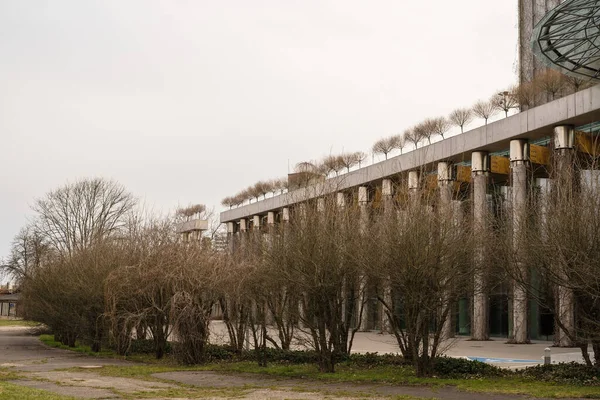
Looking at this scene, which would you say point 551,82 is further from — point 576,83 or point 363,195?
point 363,195

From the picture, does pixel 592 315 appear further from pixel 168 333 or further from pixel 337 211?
pixel 168 333

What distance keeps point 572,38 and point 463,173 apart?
13.6 meters

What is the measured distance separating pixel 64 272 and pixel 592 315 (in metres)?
24.4

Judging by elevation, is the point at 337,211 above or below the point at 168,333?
above

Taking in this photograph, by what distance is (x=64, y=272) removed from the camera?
111 feet

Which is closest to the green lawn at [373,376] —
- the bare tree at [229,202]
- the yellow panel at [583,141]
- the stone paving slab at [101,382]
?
the stone paving slab at [101,382]

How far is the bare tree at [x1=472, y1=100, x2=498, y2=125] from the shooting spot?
1404 inches

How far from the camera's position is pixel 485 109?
35.9m

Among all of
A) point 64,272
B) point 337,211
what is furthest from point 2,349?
point 337,211

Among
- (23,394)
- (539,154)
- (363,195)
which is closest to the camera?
(23,394)

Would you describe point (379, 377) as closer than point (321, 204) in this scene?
Yes

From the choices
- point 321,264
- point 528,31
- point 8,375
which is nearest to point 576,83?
point 528,31

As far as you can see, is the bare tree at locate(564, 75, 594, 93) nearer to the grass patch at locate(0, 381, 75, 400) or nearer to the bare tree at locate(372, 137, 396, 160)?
the bare tree at locate(372, 137, 396, 160)

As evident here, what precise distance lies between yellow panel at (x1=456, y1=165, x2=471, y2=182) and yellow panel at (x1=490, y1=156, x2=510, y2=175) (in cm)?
219
